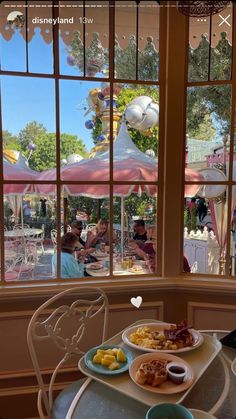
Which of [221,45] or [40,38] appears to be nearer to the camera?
[40,38]

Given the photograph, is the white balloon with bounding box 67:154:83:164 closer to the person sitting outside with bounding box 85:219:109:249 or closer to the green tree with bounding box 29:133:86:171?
the green tree with bounding box 29:133:86:171

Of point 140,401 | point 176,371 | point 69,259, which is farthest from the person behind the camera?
point 69,259

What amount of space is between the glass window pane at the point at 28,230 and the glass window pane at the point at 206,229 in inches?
35.3

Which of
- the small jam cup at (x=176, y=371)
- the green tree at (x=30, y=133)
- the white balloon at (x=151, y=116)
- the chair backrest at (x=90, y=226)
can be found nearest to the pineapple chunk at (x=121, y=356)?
the small jam cup at (x=176, y=371)

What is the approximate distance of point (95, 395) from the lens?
1.02 m

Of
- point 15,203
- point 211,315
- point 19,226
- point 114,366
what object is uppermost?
point 15,203

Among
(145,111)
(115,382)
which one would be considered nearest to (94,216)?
(145,111)

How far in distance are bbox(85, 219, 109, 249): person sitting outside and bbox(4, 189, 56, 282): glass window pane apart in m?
0.25

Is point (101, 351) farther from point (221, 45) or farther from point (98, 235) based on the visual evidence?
point (221, 45)

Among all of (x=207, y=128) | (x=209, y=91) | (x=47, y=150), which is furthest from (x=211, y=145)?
(x=47, y=150)

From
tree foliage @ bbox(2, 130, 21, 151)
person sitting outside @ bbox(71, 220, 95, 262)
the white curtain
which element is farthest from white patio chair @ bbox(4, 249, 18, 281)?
tree foliage @ bbox(2, 130, 21, 151)

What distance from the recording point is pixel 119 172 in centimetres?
212

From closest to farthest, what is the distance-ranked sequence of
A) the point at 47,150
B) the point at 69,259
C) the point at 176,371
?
the point at 176,371 → the point at 47,150 → the point at 69,259

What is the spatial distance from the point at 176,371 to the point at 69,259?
3.88 feet
